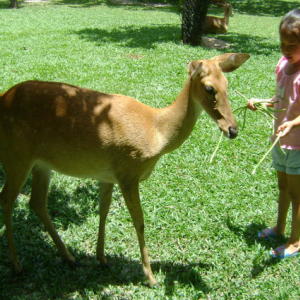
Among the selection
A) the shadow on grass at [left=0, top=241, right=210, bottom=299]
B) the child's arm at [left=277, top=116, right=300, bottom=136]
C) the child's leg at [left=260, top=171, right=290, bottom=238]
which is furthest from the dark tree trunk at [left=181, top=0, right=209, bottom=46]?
the shadow on grass at [left=0, top=241, right=210, bottom=299]

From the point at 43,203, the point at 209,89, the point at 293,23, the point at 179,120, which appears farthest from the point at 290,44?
the point at 43,203

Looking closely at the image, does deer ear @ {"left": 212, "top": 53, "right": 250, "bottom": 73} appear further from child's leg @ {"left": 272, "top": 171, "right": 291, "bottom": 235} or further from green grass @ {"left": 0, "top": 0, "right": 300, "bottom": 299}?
green grass @ {"left": 0, "top": 0, "right": 300, "bottom": 299}

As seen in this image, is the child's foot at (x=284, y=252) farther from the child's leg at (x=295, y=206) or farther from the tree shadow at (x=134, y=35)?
the tree shadow at (x=134, y=35)

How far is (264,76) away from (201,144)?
4163 mm

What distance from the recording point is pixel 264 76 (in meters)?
8.52

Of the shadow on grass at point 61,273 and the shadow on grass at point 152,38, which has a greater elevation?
the shadow on grass at point 152,38

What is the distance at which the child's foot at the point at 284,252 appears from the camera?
133 inches

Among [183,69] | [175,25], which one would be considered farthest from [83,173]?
[175,25]

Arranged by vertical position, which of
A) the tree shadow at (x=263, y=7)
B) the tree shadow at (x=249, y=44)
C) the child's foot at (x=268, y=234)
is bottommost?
the child's foot at (x=268, y=234)

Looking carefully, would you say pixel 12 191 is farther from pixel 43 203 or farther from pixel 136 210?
pixel 136 210

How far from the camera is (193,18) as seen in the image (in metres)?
11.2

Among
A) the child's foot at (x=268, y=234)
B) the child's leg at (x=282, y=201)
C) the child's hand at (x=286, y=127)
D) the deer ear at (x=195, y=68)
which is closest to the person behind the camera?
the deer ear at (x=195, y=68)

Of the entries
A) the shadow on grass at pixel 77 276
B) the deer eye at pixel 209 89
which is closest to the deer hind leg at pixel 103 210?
the shadow on grass at pixel 77 276

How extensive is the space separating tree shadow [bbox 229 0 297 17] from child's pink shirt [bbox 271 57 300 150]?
20.6 m
